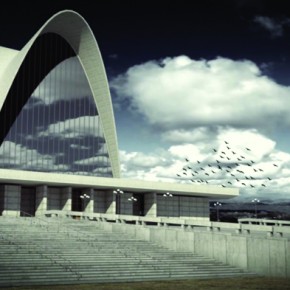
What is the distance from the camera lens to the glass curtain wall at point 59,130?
60.6m

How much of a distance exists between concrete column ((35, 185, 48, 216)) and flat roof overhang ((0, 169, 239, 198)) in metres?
0.95

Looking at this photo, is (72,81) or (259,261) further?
(72,81)

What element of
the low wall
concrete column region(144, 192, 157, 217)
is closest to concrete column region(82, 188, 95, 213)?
concrete column region(144, 192, 157, 217)

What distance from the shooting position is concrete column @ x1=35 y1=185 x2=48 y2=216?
2317 inches

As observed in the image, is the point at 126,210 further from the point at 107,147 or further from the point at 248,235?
the point at 248,235

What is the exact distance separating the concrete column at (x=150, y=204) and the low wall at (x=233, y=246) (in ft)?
118

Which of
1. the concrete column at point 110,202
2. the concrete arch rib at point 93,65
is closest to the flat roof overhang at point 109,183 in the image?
the concrete column at point 110,202

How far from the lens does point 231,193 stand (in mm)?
73000

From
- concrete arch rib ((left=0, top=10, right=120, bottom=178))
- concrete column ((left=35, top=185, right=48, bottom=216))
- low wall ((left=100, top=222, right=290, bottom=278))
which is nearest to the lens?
low wall ((left=100, top=222, right=290, bottom=278))

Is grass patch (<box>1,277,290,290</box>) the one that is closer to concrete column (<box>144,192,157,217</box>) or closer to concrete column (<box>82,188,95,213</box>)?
concrete column (<box>82,188,95,213</box>)

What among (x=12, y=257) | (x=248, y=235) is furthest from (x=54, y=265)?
(x=248, y=235)

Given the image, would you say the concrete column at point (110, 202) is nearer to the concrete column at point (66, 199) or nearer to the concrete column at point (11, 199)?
the concrete column at point (66, 199)

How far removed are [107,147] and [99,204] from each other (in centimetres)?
1056

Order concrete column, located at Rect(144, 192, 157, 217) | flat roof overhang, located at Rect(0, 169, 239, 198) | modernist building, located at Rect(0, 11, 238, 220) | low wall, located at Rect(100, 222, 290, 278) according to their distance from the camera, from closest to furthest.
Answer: low wall, located at Rect(100, 222, 290, 278)
flat roof overhang, located at Rect(0, 169, 239, 198)
modernist building, located at Rect(0, 11, 238, 220)
concrete column, located at Rect(144, 192, 157, 217)
